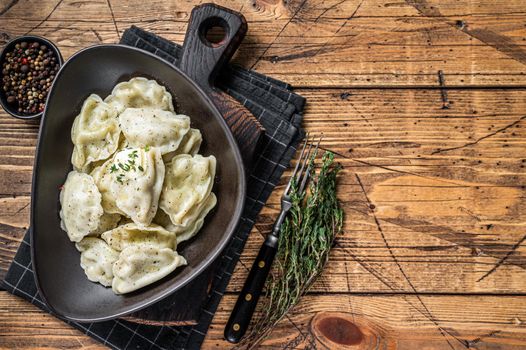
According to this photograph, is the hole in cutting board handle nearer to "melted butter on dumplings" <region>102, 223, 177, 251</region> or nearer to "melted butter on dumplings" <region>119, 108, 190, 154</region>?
"melted butter on dumplings" <region>119, 108, 190, 154</region>

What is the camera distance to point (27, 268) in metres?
2.34

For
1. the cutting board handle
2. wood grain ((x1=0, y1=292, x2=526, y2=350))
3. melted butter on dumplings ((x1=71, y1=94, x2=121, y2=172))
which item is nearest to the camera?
melted butter on dumplings ((x1=71, y1=94, x2=121, y2=172))

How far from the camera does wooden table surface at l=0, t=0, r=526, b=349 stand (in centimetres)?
241

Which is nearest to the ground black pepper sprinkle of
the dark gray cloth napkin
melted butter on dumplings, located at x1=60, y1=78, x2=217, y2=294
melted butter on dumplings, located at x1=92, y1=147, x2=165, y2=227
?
melted butter on dumplings, located at x1=60, y1=78, x2=217, y2=294

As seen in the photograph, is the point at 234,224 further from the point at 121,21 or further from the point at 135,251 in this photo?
the point at 121,21

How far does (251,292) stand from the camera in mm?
2285

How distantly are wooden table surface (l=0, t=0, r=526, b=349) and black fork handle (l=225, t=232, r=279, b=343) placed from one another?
0.09m

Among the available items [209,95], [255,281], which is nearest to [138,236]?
[255,281]

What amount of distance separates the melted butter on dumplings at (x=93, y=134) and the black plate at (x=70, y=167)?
54 millimetres

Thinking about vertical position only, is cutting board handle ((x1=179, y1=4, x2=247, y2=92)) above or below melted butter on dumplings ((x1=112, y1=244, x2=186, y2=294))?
above

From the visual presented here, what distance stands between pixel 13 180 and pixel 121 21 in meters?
0.83

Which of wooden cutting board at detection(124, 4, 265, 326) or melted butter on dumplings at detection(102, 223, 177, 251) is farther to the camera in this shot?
wooden cutting board at detection(124, 4, 265, 326)

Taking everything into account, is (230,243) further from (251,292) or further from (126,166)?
(126,166)

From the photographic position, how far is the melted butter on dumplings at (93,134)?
7.10 ft
